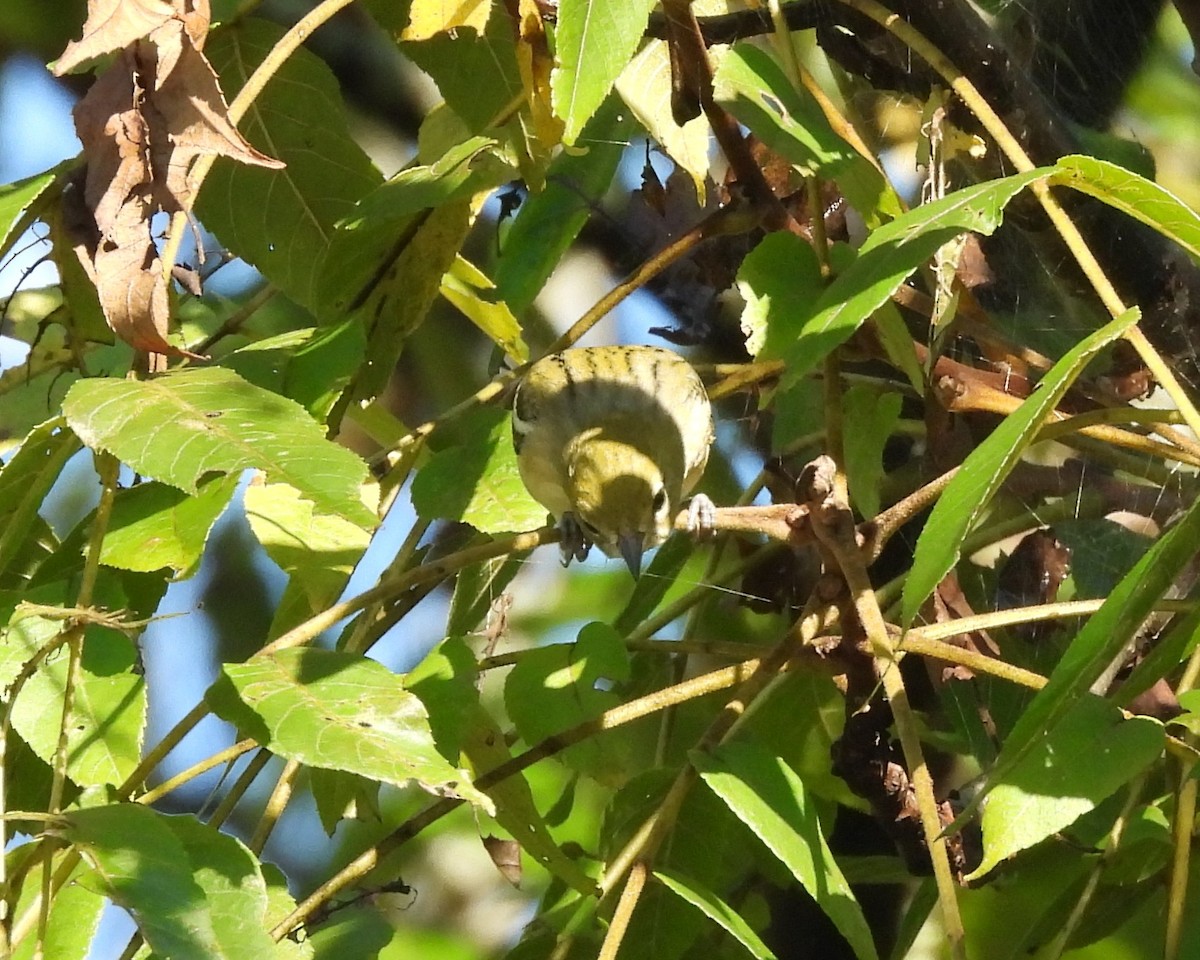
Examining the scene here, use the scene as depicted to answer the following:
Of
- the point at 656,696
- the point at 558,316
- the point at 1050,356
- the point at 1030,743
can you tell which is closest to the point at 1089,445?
the point at 1050,356

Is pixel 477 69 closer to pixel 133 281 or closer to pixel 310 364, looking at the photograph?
pixel 310 364

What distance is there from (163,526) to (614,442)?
2.23 ft

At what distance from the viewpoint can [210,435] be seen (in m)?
0.76

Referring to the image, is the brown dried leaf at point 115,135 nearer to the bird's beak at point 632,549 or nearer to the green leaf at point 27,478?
the green leaf at point 27,478

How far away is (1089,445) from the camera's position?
1234 millimetres

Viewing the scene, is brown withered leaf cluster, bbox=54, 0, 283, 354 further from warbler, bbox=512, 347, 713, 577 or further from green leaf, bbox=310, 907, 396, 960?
warbler, bbox=512, 347, 713, 577

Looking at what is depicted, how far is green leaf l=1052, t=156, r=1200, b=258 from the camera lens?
0.75 metres

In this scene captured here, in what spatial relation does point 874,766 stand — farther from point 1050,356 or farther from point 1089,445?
point 1050,356

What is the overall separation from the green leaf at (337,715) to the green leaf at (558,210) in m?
0.54

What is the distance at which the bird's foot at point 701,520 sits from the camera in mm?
1054

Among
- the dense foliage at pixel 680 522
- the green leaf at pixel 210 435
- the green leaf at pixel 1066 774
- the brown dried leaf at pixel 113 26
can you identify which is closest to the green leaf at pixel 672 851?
the dense foliage at pixel 680 522

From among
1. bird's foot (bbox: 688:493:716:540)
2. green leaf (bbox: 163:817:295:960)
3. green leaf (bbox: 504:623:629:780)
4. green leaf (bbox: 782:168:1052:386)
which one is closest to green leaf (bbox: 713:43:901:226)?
green leaf (bbox: 782:168:1052:386)

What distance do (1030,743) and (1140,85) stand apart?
1466 mm

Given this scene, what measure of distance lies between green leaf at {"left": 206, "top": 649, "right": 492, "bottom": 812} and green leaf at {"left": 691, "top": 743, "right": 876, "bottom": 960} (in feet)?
0.63
